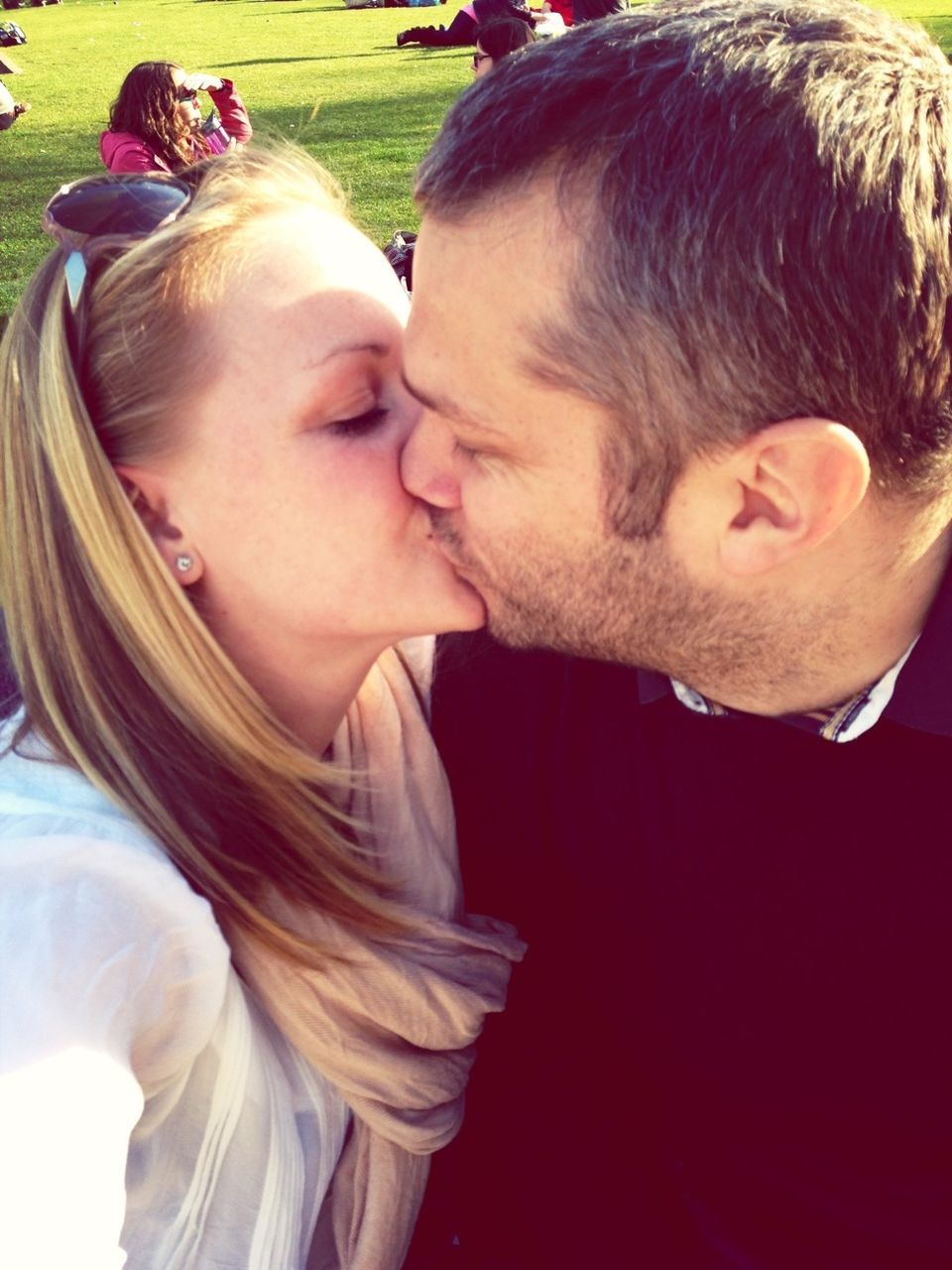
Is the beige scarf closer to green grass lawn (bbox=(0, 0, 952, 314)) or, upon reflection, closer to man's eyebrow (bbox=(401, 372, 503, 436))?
man's eyebrow (bbox=(401, 372, 503, 436))

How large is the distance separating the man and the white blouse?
644 mm

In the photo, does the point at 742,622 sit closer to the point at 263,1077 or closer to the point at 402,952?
the point at 402,952

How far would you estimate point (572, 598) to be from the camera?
75.9 inches

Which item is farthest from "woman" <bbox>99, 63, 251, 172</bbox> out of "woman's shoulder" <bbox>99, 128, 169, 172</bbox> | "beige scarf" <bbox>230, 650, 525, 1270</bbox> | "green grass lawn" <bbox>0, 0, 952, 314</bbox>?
"beige scarf" <bbox>230, 650, 525, 1270</bbox>

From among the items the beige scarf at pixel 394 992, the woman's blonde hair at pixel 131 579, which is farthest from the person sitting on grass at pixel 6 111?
the beige scarf at pixel 394 992

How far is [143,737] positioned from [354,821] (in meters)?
0.45

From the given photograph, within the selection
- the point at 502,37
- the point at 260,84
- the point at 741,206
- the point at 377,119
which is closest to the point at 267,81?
the point at 260,84

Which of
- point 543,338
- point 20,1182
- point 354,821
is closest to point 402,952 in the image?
point 354,821

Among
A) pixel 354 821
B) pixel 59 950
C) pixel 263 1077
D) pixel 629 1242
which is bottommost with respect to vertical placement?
pixel 629 1242

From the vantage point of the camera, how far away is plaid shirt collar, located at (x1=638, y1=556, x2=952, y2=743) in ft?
5.53

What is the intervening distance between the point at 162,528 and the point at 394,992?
93 centimetres

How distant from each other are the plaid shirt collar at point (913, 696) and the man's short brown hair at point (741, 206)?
0.73ft

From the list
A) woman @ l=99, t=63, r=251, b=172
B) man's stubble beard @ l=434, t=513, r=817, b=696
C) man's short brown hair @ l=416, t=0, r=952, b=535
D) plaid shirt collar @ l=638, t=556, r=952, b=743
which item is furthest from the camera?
woman @ l=99, t=63, r=251, b=172

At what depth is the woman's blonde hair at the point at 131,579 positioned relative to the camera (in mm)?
1878
